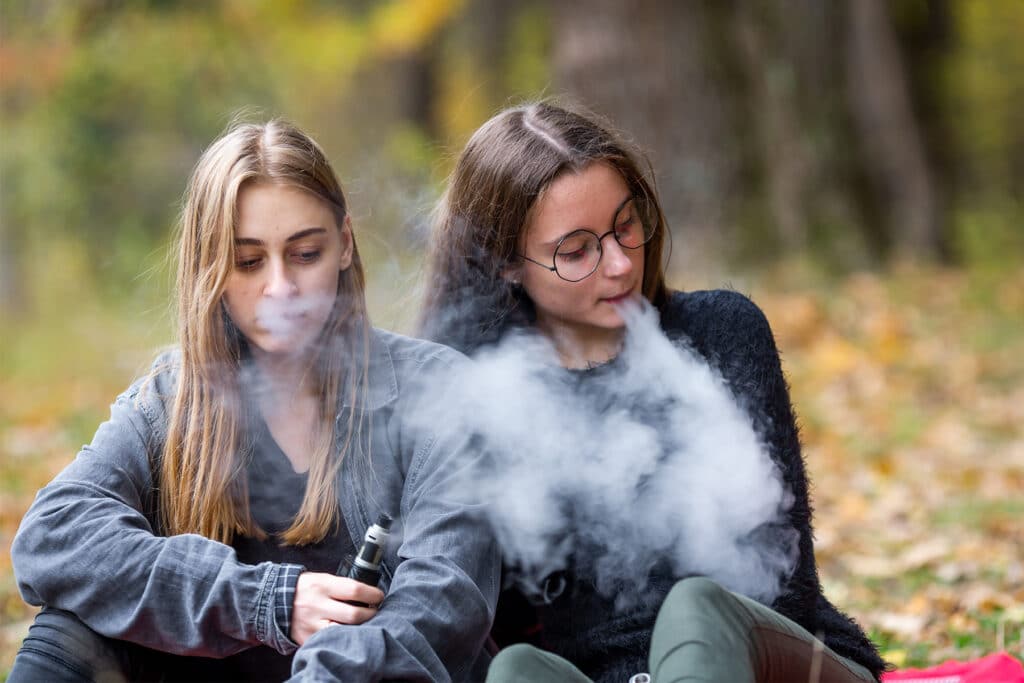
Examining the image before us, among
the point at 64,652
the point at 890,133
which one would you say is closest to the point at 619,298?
the point at 64,652

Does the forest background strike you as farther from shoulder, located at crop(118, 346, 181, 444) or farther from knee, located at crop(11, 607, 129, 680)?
knee, located at crop(11, 607, 129, 680)

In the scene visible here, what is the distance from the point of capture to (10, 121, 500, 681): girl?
2.31m

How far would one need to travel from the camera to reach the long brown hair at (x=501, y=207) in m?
2.75

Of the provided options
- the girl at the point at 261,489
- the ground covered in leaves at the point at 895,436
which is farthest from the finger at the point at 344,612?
the ground covered in leaves at the point at 895,436

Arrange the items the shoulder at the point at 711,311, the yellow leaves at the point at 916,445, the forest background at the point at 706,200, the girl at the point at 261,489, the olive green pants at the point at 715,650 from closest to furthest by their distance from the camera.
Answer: the olive green pants at the point at 715,650 → the girl at the point at 261,489 → the shoulder at the point at 711,311 → the yellow leaves at the point at 916,445 → the forest background at the point at 706,200

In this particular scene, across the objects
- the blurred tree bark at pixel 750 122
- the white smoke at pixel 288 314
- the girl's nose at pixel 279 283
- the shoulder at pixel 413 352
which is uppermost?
the blurred tree bark at pixel 750 122

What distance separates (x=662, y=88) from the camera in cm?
774

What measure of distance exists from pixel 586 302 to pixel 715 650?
0.92 metres

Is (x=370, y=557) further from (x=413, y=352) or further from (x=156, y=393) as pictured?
(x=156, y=393)

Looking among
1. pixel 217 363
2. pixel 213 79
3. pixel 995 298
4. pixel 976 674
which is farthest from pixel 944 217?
pixel 217 363

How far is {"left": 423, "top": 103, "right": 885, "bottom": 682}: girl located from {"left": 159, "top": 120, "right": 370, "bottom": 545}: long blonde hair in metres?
0.29

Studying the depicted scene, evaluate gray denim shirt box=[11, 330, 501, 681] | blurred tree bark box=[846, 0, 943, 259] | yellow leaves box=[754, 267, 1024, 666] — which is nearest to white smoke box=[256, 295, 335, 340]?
gray denim shirt box=[11, 330, 501, 681]

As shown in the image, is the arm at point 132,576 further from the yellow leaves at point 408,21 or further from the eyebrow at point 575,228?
the yellow leaves at point 408,21

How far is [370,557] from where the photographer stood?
7.68ft
